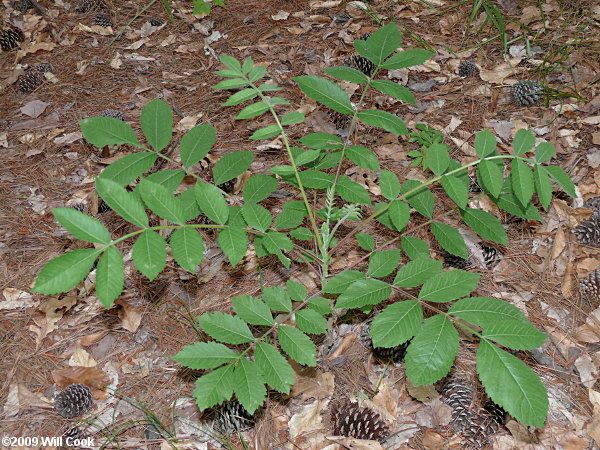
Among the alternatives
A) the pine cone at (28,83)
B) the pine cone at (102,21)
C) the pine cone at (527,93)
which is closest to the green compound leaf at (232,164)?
the pine cone at (527,93)

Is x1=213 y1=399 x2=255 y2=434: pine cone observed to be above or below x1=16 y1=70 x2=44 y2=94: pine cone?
below

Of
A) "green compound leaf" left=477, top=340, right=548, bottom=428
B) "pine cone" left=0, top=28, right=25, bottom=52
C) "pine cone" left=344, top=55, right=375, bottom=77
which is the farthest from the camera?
"pine cone" left=0, top=28, right=25, bottom=52

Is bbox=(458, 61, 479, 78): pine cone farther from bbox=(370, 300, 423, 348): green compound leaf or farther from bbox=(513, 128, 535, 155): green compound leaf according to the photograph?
bbox=(370, 300, 423, 348): green compound leaf

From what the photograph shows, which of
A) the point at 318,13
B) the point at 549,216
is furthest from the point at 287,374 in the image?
the point at 318,13

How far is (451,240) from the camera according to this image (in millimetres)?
1798

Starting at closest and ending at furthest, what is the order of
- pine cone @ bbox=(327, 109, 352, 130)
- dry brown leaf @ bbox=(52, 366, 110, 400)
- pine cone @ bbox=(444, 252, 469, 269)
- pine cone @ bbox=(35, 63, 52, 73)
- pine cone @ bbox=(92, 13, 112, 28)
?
1. dry brown leaf @ bbox=(52, 366, 110, 400)
2. pine cone @ bbox=(444, 252, 469, 269)
3. pine cone @ bbox=(327, 109, 352, 130)
4. pine cone @ bbox=(35, 63, 52, 73)
5. pine cone @ bbox=(92, 13, 112, 28)

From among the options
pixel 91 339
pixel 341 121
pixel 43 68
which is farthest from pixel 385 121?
pixel 43 68

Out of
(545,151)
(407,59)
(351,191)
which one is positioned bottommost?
(351,191)

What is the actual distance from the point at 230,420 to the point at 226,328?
512 mm

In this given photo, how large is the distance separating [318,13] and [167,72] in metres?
1.41

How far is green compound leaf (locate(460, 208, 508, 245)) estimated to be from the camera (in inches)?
69.6

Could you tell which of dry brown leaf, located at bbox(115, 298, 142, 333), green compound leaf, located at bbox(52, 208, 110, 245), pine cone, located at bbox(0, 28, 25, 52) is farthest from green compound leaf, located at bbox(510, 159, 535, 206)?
pine cone, located at bbox(0, 28, 25, 52)

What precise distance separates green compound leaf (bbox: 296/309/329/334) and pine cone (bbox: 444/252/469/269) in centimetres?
98

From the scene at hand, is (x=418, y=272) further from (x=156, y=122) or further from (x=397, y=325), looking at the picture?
(x=156, y=122)
